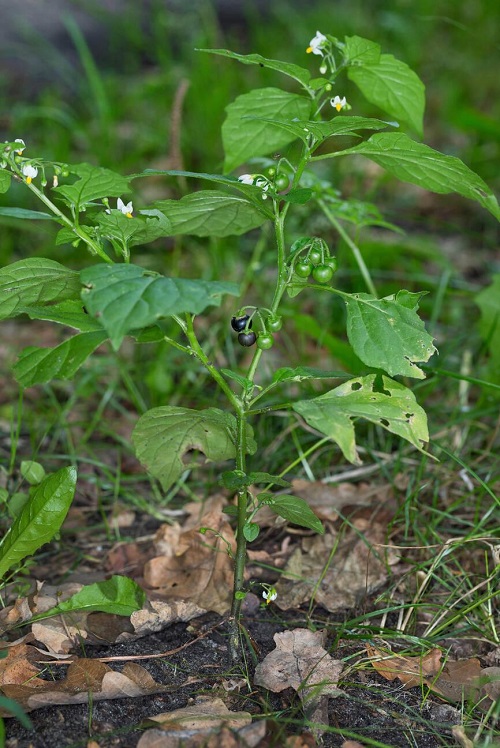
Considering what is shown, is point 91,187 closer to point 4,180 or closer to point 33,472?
point 4,180

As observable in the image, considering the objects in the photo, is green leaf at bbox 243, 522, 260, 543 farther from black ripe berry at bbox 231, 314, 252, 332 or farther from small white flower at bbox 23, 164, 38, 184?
small white flower at bbox 23, 164, 38, 184

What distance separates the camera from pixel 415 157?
1.48 m

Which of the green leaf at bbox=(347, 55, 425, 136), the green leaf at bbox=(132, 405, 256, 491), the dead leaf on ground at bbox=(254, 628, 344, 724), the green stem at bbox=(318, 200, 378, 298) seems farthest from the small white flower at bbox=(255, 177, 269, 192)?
the dead leaf on ground at bbox=(254, 628, 344, 724)

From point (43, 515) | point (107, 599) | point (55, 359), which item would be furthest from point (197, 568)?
point (55, 359)

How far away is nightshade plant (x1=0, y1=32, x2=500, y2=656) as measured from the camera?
135 cm

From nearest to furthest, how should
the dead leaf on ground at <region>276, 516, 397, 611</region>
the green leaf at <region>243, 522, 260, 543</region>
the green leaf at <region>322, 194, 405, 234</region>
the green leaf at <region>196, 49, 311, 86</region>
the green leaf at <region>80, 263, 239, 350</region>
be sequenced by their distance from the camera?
the green leaf at <region>80, 263, 239, 350</region> < the green leaf at <region>196, 49, 311, 86</region> < the green leaf at <region>243, 522, 260, 543</region> < the dead leaf on ground at <region>276, 516, 397, 611</region> < the green leaf at <region>322, 194, 405, 234</region>

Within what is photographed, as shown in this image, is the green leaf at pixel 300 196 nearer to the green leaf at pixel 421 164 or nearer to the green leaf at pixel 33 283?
the green leaf at pixel 421 164

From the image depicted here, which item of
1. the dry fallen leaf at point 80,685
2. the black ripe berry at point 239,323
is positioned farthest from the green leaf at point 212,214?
the dry fallen leaf at point 80,685

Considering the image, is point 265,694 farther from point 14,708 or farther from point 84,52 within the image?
point 84,52

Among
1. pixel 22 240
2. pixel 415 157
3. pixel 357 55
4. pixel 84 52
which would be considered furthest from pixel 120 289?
pixel 84 52

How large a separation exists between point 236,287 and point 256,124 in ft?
1.94

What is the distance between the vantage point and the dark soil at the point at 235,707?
1.43 meters

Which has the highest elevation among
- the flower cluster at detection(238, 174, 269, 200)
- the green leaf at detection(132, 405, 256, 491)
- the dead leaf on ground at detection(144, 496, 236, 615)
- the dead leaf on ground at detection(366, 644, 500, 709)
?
the flower cluster at detection(238, 174, 269, 200)

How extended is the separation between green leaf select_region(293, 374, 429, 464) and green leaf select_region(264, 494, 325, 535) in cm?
21
